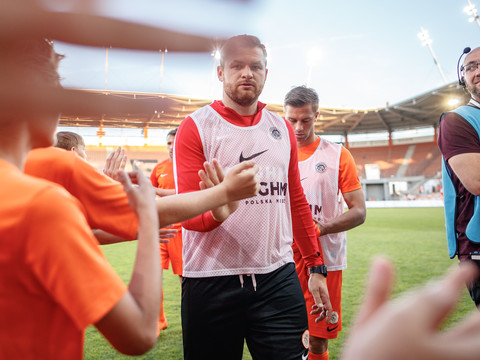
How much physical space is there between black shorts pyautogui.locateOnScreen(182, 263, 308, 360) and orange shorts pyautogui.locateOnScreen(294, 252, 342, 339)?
36.3 inches

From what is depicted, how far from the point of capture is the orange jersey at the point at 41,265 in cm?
72

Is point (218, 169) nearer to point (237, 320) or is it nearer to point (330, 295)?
point (237, 320)

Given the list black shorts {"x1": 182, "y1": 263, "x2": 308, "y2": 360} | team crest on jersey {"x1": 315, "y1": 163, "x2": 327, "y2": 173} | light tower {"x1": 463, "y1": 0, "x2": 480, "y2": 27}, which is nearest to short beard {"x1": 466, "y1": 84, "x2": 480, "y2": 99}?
team crest on jersey {"x1": 315, "y1": 163, "x2": 327, "y2": 173}

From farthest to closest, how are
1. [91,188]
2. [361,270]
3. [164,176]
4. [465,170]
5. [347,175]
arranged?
[361,270] < [164,176] < [347,175] < [465,170] < [91,188]

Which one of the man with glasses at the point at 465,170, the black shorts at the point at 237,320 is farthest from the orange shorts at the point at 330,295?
the man with glasses at the point at 465,170

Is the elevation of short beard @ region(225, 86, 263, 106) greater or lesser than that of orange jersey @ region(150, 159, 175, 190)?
greater

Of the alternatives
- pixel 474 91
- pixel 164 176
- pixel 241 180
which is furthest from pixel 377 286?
pixel 164 176

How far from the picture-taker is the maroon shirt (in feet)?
6.88

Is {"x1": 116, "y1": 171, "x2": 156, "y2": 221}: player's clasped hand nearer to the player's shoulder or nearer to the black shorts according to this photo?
the player's shoulder

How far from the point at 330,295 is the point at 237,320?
55.4 inches

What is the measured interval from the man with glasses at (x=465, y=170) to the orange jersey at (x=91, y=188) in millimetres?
1848

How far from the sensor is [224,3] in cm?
48

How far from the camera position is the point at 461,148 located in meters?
2.09

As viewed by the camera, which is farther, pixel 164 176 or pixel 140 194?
pixel 164 176
